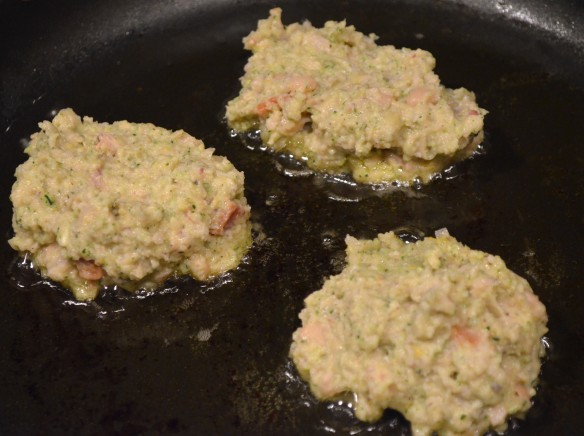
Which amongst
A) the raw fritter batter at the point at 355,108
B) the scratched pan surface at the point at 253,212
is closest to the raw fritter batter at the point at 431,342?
the scratched pan surface at the point at 253,212

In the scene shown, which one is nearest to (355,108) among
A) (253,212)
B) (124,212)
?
(253,212)

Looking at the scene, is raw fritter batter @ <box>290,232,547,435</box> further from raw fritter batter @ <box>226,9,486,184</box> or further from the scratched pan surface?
raw fritter batter @ <box>226,9,486,184</box>

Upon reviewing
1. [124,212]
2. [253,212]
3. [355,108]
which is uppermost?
[355,108]

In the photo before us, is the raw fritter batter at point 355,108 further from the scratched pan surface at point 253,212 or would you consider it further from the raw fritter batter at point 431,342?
the raw fritter batter at point 431,342

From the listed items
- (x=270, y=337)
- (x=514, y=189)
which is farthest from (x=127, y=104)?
(x=514, y=189)

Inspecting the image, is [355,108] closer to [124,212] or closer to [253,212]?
[253,212]
